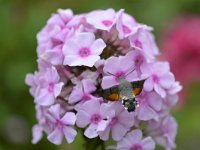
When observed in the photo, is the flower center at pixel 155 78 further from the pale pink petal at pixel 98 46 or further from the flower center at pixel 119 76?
the pale pink petal at pixel 98 46

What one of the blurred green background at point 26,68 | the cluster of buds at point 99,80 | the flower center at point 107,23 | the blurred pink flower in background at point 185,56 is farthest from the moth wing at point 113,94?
the blurred pink flower in background at point 185,56

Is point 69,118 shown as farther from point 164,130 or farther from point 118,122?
point 164,130

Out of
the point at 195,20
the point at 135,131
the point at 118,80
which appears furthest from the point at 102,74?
the point at 195,20

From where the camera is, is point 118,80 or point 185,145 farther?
point 185,145

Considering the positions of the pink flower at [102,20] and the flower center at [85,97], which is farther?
the pink flower at [102,20]

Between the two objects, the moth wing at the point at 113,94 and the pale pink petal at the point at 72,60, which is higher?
the pale pink petal at the point at 72,60

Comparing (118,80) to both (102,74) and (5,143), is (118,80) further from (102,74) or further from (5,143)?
(5,143)

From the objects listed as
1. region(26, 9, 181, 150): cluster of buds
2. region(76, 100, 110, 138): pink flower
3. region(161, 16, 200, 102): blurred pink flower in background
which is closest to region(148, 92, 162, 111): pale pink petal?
region(26, 9, 181, 150): cluster of buds
